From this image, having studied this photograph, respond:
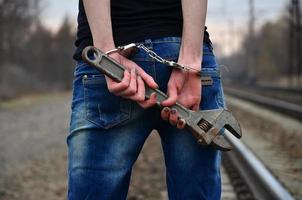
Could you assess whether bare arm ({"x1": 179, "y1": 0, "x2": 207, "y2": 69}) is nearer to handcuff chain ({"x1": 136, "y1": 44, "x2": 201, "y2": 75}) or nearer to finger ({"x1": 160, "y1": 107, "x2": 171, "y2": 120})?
handcuff chain ({"x1": 136, "y1": 44, "x2": 201, "y2": 75})

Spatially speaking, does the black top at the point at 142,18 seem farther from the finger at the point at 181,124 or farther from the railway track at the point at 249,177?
the railway track at the point at 249,177

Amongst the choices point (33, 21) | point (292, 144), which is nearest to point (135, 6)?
point (292, 144)

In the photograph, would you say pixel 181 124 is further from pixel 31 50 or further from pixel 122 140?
pixel 31 50

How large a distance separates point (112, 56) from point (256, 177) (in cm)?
352

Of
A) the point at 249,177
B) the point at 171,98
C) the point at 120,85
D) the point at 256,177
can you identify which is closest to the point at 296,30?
the point at 249,177

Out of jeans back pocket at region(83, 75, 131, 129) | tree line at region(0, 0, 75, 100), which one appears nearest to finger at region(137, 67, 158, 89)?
jeans back pocket at region(83, 75, 131, 129)

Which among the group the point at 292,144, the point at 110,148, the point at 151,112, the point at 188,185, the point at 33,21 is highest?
the point at 33,21

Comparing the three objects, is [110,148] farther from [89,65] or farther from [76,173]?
[89,65]

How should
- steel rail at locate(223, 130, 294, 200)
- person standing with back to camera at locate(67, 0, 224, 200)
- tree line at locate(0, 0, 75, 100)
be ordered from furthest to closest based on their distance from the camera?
tree line at locate(0, 0, 75, 100) < steel rail at locate(223, 130, 294, 200) < person standing with back to camera at locate(67, 0, 224, 200)

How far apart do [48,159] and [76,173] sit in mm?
6085

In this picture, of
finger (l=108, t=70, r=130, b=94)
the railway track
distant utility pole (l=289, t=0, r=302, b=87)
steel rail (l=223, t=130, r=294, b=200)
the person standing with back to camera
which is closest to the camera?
finger (l=108, t=70, r=130, b=94)

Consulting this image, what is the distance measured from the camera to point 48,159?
7727 mm

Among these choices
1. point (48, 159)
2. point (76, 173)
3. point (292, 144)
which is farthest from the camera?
point (292, 144)

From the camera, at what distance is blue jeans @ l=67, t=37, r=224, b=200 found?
1.79 metres
